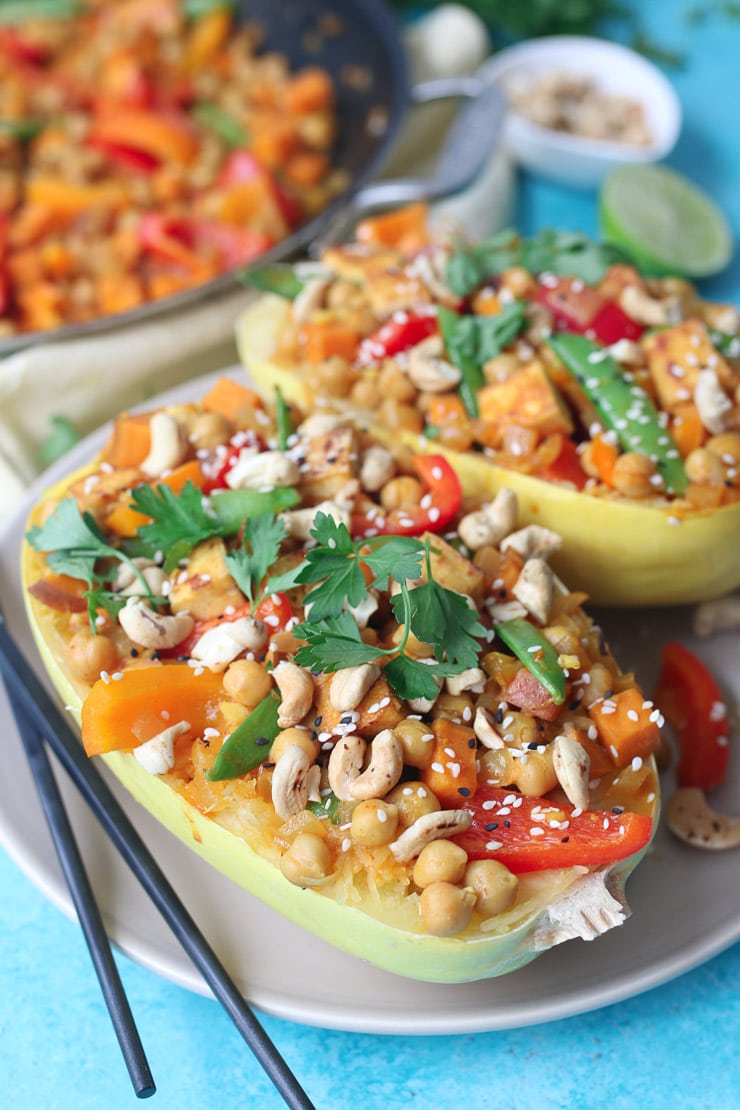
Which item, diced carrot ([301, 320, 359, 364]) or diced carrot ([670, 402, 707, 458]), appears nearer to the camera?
diced carrot ([670, 402, 707, 458])

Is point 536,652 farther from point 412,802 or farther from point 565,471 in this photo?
point 565,471

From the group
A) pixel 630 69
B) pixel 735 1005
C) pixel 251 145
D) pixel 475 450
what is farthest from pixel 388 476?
pixel 630 69

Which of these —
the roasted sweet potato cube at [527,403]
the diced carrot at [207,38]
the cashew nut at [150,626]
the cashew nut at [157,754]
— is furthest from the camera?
the diced carrot at [207,38]

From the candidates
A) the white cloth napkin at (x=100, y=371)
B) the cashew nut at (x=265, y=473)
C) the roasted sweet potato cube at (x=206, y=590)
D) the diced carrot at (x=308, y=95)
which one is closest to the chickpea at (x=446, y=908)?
the roasted sweet potato cube at (x=206, y=590)

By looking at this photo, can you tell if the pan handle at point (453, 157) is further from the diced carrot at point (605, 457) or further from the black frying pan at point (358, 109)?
the diced carrot at point (605, 457)

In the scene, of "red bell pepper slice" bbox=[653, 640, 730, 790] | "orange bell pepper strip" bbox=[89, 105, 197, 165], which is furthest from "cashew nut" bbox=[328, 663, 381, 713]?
"orange bell pepper strip" bbox=[89, 105, 197, 165]

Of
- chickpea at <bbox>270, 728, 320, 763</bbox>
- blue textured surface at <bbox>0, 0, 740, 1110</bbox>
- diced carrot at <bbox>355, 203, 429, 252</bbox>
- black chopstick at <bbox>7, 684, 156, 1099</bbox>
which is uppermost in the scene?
diced carrot at <bbox>355, 203, 429, 252</bbox>

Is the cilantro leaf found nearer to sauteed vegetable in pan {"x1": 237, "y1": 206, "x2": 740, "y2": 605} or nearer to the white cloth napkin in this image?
sauteed vegetable in pan {"x1": 237, "y1": 206, "x2": 740, "y2": 605}
